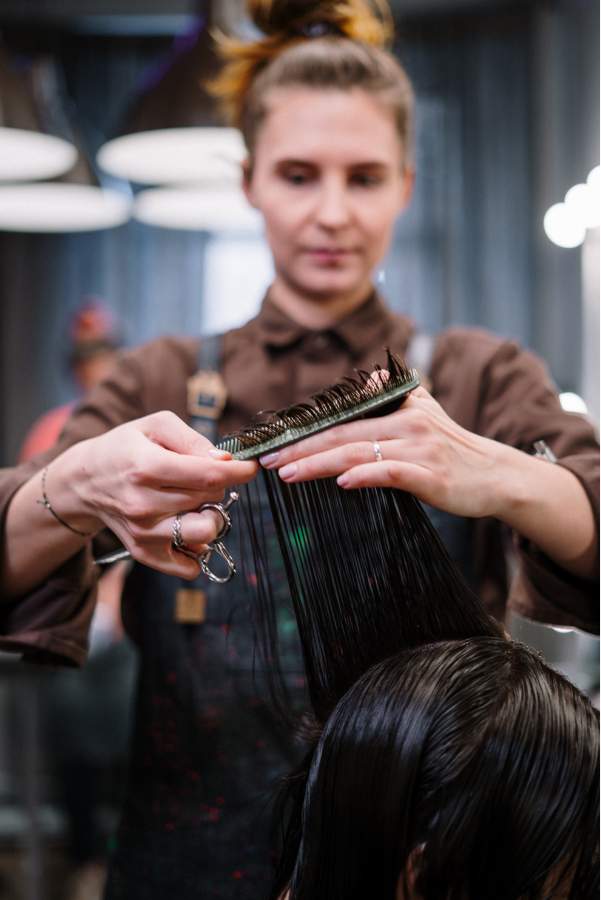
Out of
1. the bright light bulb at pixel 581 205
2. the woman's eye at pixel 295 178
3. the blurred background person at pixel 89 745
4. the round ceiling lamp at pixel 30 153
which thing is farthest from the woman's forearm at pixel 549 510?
the blurred background person at pixel 89 745

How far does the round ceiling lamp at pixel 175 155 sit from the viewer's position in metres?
2.71

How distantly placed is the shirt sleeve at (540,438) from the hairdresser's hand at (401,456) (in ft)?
0.68

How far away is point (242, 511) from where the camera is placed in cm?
112

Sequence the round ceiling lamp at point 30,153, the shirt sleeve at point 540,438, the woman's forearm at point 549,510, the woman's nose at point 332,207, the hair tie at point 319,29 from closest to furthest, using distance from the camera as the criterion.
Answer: the woman's forearm at point 549,510
the shirt sleeve at point 540,438
the woman's nose at point 332,207
the hair tie at point 319,29
the round ceiling lamp at point 30,153

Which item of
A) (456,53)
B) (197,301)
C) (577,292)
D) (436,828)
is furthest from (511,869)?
(456,53)

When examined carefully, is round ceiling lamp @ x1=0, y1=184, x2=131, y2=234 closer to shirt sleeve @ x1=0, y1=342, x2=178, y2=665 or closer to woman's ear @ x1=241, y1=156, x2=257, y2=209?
woman's ear @ x1=241, y1=156, x2=257, y2=209

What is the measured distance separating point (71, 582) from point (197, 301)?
4672 mm

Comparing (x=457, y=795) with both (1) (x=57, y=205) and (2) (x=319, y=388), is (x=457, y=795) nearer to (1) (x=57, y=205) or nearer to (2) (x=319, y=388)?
(2) (x=319, y=388)

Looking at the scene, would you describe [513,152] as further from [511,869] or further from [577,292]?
[511,869]

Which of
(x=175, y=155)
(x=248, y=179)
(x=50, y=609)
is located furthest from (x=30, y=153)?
(x=50, y=609)

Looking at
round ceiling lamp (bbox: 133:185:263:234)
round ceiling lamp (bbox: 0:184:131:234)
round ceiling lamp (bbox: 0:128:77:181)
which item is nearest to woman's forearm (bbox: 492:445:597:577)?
round ceiling lamp (bbox: 0:128:77:181)

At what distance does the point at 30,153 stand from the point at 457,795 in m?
2.13

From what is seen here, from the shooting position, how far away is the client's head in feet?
2.78

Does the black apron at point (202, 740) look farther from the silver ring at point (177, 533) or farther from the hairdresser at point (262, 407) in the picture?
the silver ring at point (177, 533)
